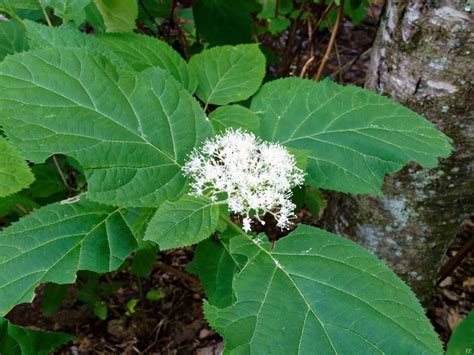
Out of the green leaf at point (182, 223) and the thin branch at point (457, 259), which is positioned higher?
the green leaf at point (182, 223)

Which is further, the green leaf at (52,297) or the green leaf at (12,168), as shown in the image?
the green leaf at (52,297)

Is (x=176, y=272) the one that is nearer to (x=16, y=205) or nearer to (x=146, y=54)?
(x=16, y=205)

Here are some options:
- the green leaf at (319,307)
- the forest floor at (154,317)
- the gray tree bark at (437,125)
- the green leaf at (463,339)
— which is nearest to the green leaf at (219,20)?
the forest floor at (154,317)

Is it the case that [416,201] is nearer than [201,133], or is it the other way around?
[201,133]

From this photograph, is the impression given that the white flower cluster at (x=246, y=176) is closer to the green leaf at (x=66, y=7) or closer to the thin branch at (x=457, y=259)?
the green leaf at (x=66, y=7)

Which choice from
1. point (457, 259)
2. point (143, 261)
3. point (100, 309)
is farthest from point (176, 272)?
point (457, 259)

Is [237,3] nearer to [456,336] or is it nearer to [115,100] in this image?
[115,100]

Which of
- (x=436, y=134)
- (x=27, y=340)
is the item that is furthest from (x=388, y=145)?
(x=27, y=340)

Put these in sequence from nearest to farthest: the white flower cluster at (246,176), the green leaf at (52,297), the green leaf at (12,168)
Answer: the white flower cluster at (246,176) → the green leaf at (12,168) → the green leaf at (52,297)

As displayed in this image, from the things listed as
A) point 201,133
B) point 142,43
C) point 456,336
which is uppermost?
point 142,43
